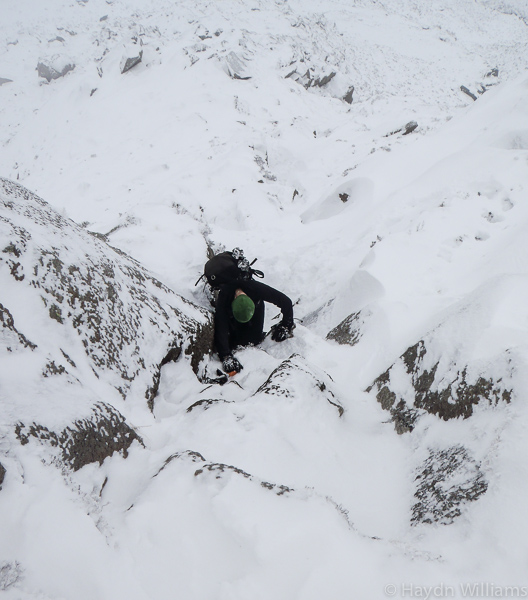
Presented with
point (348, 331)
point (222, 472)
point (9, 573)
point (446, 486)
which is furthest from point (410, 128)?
point (9, 573)

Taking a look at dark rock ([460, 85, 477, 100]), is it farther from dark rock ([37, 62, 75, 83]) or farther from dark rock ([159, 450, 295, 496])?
dark rock ([159, 450, 295, 496])

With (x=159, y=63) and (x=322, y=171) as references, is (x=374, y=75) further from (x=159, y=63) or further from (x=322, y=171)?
(x=322, y=171)

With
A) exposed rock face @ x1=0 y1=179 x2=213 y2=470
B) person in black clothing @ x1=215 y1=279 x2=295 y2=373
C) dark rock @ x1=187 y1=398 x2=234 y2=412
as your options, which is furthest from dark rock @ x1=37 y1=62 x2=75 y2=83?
dark rock @ x1=187 y1=398 x2=234 y2=412

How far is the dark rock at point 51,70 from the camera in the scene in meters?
21.2

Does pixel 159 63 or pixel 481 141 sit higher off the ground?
pixel 159 63

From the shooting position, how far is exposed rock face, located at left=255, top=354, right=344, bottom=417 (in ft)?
10.4

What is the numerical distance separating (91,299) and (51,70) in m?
24.8

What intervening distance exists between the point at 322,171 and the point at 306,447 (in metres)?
11.6

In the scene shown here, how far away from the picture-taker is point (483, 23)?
31641 millimetres

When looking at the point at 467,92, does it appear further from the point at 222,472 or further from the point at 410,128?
the point at 222,472

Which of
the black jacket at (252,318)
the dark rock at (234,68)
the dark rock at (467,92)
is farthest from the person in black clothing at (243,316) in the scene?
the dark rock at (467,92)

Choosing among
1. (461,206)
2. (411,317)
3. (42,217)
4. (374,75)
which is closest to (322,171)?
(461,206)

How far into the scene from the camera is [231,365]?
434cm

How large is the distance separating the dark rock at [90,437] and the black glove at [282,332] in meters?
2.50
